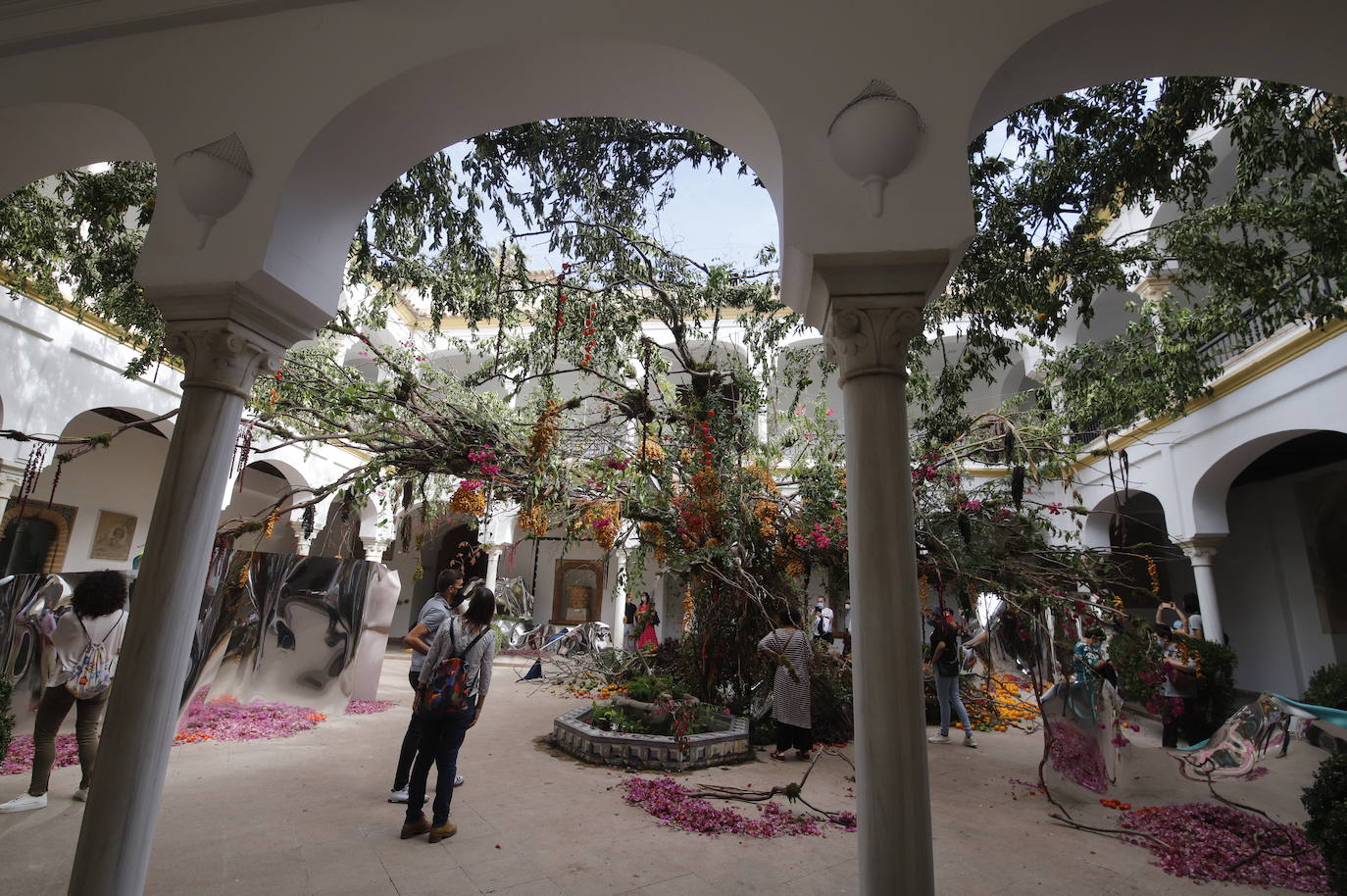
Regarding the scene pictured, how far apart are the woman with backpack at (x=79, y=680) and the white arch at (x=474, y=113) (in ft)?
9.28

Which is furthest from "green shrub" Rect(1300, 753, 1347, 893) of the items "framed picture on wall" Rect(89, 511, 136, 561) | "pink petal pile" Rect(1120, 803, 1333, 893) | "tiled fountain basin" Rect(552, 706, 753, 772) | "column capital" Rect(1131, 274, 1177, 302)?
"framed picture on wall" Rect(89, 511, 136, 561)

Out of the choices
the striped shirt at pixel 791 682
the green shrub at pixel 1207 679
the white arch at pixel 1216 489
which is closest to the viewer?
the striped shirt at pixel 791 682

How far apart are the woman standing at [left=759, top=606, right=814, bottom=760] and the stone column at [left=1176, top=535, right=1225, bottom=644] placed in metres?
7.41

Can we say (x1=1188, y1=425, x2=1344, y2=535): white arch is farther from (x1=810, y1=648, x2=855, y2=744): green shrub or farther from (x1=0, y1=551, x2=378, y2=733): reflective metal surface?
(x1=0, y1=551, x2=378, y2=733): reflective metal surface

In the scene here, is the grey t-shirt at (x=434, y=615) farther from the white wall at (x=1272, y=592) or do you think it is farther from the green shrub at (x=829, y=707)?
the white wall at (x=1272, y=592)

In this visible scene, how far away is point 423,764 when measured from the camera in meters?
3.89

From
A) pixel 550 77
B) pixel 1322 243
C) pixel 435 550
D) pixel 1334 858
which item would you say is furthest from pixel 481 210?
pixel 435 550

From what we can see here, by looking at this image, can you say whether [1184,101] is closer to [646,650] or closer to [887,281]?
Answer: [887,281]

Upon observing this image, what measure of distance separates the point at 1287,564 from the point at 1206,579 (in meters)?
2.76

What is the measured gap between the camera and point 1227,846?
421cm

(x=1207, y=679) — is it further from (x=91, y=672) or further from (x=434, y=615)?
(x=91, y=672)

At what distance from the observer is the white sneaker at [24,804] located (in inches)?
160

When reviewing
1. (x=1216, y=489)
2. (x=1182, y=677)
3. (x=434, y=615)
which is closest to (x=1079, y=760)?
(x=1182, y=677)

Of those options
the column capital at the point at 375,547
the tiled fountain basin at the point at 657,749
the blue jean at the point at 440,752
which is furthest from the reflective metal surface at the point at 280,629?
the column capital at the point at 375,547
